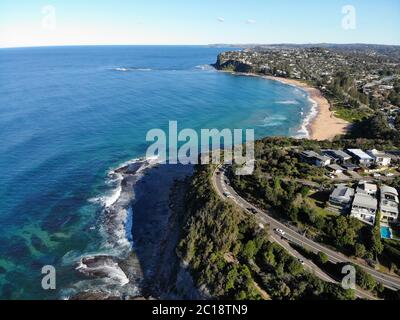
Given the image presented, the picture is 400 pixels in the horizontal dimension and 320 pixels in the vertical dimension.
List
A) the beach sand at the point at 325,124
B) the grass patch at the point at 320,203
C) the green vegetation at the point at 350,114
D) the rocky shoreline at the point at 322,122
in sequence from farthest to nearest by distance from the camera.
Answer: the green vegetation at the point at 350,114
the rocky shoreline at the point at 322,122
the beach sand at the point at 325,124
the grass patch at the point at 320,203

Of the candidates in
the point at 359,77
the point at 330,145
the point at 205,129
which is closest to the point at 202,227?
the point at 330,145

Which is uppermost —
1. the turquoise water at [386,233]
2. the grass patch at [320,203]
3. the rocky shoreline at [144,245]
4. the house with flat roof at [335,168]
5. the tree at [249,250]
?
the house with flat roof at [335,168]

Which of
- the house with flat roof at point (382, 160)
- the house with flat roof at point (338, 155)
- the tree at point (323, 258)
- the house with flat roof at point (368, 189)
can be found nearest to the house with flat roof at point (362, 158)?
the house with flat roof at point (382, 160)

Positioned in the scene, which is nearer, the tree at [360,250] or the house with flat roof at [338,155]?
the tree at [360,250]

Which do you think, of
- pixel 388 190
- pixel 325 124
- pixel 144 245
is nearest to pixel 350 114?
pixel 325 124

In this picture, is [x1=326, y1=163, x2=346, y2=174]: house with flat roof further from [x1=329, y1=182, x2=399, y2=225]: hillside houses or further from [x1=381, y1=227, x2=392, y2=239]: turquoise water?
[x1=381, y1=227, x2=392, y2=239]: turquoise water

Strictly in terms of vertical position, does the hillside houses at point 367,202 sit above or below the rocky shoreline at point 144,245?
above

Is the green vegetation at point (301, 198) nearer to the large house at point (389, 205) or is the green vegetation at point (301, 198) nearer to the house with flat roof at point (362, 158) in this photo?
the large house at point (389, 205)
